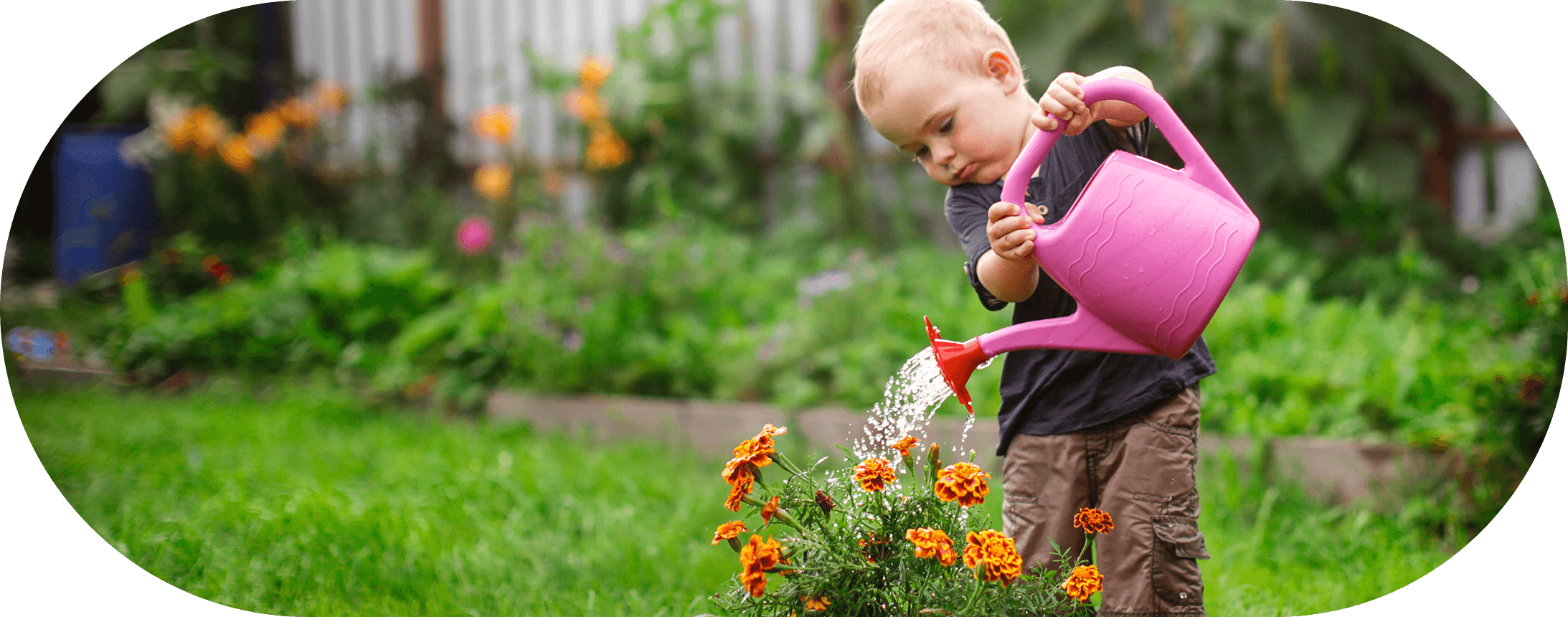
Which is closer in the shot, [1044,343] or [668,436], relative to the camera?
[1044,343]

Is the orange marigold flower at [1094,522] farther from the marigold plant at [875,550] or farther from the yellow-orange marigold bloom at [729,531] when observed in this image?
the yellow-orange marigold bloom at [729,531]

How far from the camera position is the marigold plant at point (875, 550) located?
134cm

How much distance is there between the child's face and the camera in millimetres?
1402

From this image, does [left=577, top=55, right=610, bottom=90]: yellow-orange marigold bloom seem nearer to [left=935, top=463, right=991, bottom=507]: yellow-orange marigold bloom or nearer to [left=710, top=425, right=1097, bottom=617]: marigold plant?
[left=710, top=425, right=1097, bottom=617]: marigold plant

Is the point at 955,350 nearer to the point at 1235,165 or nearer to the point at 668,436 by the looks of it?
the point at 668,436

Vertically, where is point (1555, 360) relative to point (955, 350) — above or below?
below

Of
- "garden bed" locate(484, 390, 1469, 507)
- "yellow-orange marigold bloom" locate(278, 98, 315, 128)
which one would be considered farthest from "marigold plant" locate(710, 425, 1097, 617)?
"yellow-orange marigold bloom" locate(278, 98, 315, 128)

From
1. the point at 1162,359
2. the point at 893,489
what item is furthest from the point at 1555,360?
the point at 893,489

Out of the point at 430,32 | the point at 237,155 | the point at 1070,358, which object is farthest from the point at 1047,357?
the point at 430,32

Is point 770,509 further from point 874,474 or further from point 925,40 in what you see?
point 925,40

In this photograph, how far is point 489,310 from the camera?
12.9 feet

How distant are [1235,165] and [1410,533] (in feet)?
7.66

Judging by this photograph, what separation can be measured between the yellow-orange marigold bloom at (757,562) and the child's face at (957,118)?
2.06ft

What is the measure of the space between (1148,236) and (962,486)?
438mm
